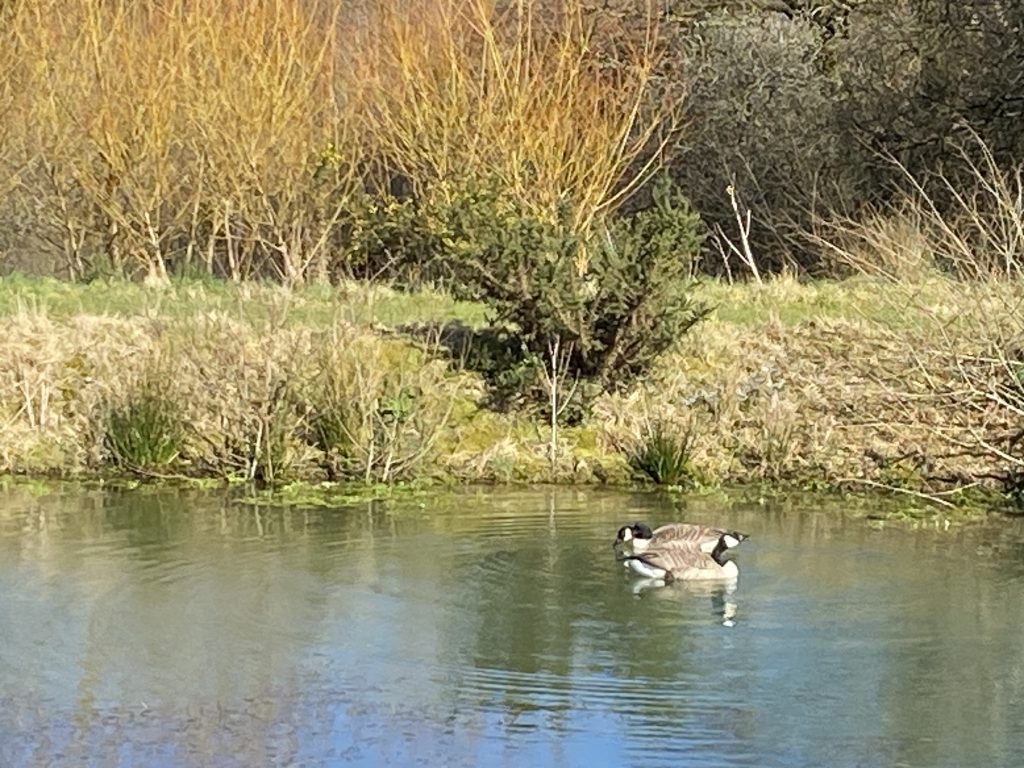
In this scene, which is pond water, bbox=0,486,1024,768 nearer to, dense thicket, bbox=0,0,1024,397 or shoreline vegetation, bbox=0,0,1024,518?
shoreline vegetation, bbox=0,0,1024,518

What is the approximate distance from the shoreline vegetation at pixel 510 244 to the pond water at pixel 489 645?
6.07 ft

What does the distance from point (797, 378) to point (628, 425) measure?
1.62 meters

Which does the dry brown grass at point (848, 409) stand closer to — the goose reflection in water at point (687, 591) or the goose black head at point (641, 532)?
the goose black head at point (641, 532)

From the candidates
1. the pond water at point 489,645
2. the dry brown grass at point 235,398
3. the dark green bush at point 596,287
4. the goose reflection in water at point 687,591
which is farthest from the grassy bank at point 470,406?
the goose reflection in water at point 687,591

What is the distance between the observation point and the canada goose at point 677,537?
32.1ft

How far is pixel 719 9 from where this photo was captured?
29.2 meters

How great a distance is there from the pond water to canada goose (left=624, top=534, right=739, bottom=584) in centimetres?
10

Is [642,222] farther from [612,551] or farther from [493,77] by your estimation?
[493,77]

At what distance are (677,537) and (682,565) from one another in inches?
12.2

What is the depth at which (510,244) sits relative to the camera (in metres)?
13.9

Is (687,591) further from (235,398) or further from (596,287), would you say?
(235,398)

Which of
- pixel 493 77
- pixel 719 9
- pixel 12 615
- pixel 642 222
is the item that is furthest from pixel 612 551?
pixel 719 9

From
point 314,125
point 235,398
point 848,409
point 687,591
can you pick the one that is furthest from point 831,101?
point 687,591

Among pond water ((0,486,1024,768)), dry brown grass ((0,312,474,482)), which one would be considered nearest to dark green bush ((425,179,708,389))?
dry brown grass ((0,312,474,482))
